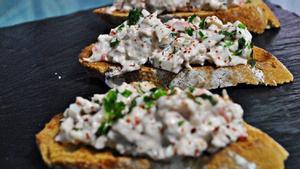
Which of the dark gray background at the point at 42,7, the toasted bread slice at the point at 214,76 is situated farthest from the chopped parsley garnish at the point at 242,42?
the dark gray background at the point at 42,7

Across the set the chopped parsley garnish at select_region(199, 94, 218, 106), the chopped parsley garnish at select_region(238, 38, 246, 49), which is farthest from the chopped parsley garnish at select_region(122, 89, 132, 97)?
the chopped parsley garnish at select_region(238, 38, 246, 49)

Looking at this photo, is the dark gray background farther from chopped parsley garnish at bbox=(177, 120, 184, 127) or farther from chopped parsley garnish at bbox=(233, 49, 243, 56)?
chopped parsley garnish at bbox=(177, 120, 184, 127)

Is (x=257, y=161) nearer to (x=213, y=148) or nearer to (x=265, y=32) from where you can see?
(x=213, y=148)

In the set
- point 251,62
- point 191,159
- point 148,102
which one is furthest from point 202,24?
point 191,159

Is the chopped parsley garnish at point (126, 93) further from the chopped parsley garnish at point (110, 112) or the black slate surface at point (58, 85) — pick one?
the black slate surface at point (58, 85)

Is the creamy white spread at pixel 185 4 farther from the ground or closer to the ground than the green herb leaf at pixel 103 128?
closer to the ground

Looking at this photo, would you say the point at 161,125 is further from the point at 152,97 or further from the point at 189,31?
the point at 189,31
